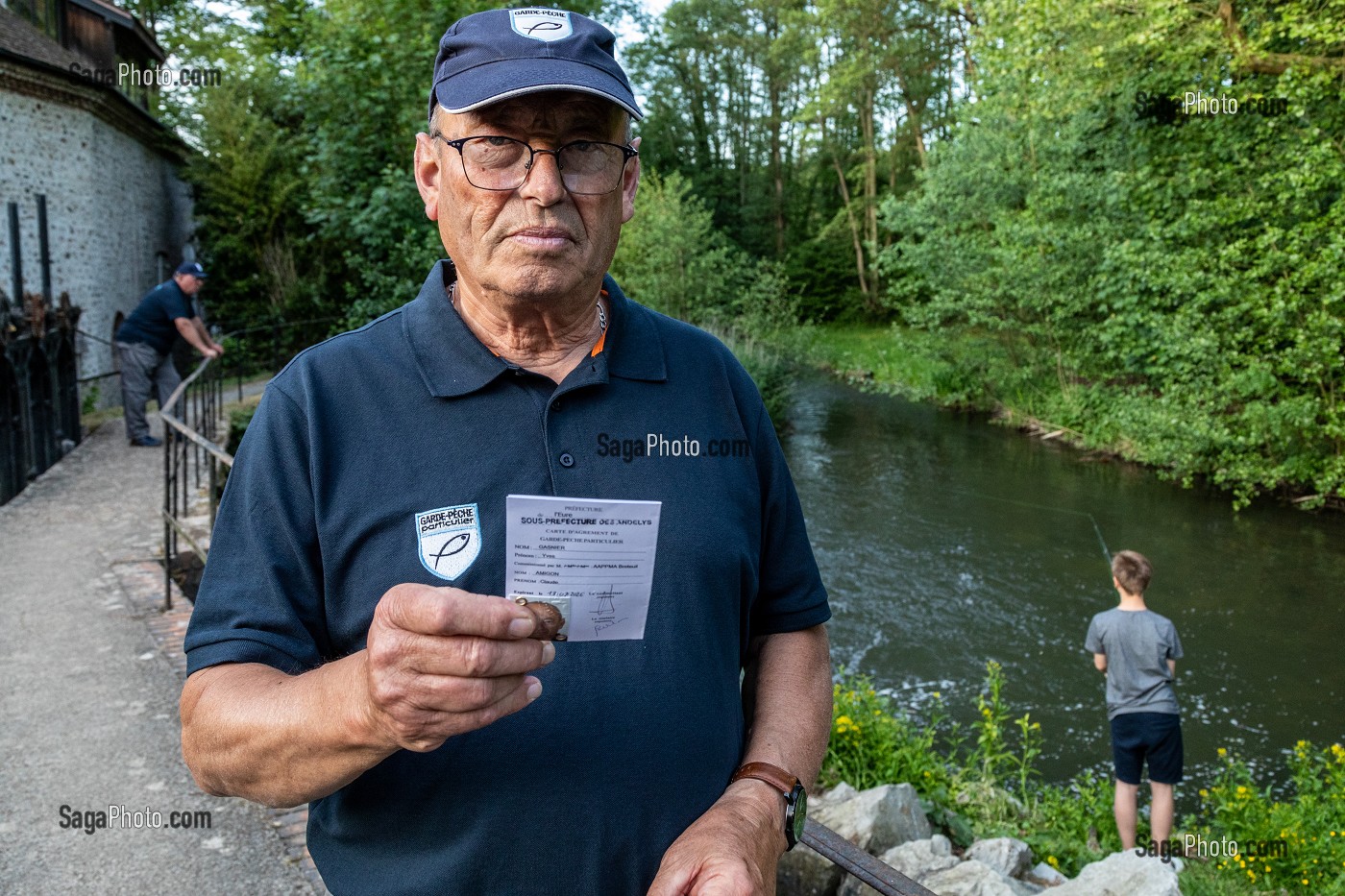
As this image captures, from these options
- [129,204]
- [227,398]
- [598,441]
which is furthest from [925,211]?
[598,441]

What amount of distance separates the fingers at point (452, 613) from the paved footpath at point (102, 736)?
9.36 ft

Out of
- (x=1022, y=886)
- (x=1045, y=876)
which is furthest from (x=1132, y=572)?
(x=1022, y=886)

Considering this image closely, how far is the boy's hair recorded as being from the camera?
22.8 feet

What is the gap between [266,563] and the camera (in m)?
1.57

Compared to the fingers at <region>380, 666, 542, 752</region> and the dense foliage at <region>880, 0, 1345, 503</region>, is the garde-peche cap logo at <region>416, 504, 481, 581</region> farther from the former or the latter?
the dense foliage at <region>880, 0, 1345, 503</region>

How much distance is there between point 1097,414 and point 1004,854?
1643 cm

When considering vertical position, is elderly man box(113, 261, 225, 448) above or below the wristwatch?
above

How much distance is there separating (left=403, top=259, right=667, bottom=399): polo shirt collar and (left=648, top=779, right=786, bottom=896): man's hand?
74 centimetres

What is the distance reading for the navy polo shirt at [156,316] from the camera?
11.7m

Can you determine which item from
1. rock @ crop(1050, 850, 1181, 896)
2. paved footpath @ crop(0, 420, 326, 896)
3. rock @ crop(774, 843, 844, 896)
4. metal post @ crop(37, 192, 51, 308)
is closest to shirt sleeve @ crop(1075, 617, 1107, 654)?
rock @ crop(1050, 850, 1181, 896)

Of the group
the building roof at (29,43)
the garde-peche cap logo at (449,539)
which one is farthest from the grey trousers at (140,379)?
the garde-peche cap logo at (449,539)

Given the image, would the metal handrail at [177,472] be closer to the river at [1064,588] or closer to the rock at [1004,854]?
the rock at [1004,854]

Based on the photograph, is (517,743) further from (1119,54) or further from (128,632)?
(1119,54)

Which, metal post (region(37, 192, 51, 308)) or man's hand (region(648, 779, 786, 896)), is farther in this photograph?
metal post (region(37, 192, 51, 308))
